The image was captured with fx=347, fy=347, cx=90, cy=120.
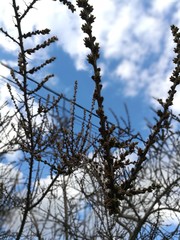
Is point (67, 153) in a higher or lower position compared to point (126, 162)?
higher

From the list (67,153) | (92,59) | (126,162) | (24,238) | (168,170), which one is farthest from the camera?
(168,170)

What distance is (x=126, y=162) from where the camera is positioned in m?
2.47

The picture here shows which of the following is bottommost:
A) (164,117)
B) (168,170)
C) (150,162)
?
(164,117)

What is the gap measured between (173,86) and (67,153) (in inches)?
137

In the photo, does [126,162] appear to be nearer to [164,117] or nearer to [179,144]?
[164,117]

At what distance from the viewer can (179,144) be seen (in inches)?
379

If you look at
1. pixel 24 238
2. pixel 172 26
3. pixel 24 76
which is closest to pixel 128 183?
pixel 172 26

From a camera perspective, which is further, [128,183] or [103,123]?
[128,183]

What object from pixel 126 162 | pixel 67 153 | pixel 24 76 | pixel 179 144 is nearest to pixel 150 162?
pixel 179 144

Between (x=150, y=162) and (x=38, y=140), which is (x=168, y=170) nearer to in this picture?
(x=150, y=162)

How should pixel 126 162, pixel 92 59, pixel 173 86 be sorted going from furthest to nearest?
1. pixel 126 162
2. pixel 173 86
3. pixel 92 59

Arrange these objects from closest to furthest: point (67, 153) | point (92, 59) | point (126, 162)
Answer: point (92, 59)
point (126, 162)
point (67, 153)

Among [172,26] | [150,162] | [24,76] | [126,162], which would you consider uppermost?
[150,162]

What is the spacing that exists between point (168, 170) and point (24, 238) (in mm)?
4042
